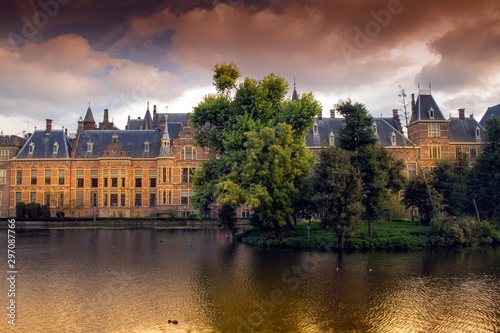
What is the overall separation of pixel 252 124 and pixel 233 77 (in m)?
6.06

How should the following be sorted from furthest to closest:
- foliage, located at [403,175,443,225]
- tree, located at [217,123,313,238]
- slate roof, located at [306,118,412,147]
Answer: slate roof, located at [306,118,412,147] → foliage, located at [403,175,443,225] → tree, located at [217,123,313,238]

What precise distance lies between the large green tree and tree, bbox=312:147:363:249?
96.8 inches

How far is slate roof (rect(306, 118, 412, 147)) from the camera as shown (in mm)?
55688

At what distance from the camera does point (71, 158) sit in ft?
186

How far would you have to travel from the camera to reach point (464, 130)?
57.1m

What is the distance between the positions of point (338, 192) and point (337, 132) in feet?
104

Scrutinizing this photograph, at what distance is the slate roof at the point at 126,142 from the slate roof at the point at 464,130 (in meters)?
43.8

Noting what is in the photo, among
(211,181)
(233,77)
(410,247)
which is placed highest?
(233,77)

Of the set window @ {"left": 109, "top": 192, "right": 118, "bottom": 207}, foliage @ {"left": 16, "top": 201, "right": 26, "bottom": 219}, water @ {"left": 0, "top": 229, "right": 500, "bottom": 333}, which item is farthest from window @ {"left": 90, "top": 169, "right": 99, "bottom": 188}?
water @ {"left": 0, "top": 229, "right": 500, "bottom": 333}

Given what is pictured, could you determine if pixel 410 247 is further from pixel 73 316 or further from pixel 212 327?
pixel 73 316

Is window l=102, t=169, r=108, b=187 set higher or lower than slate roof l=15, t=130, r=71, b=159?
lower

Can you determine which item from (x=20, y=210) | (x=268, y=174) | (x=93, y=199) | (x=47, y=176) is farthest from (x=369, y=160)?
(x=47, y=176)

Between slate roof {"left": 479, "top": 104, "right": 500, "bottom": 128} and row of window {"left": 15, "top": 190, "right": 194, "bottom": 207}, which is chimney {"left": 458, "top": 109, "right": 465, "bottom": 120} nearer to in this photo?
slate roof {"left": 479, "top": 104, "right": 500, "bottom": 128}

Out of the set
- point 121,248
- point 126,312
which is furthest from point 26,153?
point 126,312
